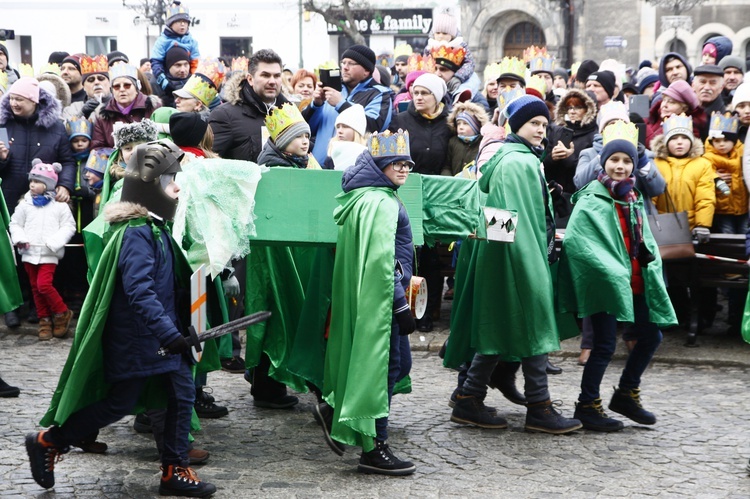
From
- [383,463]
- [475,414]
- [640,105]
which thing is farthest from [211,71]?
[383,463]

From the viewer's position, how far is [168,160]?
5.73 metres

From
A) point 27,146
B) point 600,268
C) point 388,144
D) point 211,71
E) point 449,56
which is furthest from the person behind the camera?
point 449,56

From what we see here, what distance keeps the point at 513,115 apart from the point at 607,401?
2.13 m

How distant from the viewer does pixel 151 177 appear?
5695 mm

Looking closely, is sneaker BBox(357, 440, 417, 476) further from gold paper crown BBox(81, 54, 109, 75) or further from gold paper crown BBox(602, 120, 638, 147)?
gold paper crown BBox(81, 54, 109, 75)

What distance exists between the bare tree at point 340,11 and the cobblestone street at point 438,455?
97.7ft

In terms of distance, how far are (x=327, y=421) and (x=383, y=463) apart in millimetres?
635

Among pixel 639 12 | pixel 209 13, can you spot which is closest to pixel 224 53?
pixel 209 13

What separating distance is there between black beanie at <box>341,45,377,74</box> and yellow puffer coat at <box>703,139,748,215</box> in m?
2.97

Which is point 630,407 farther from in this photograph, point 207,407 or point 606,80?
point 606,80

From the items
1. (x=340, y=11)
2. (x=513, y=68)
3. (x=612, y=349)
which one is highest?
(x=340, y=11)

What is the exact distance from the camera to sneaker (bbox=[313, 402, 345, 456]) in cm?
637

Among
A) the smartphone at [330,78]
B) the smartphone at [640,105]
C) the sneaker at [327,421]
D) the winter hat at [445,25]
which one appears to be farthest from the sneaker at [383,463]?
the winter hat at [445,25]

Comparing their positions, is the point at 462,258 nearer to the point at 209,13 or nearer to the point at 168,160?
the point at 168,160
